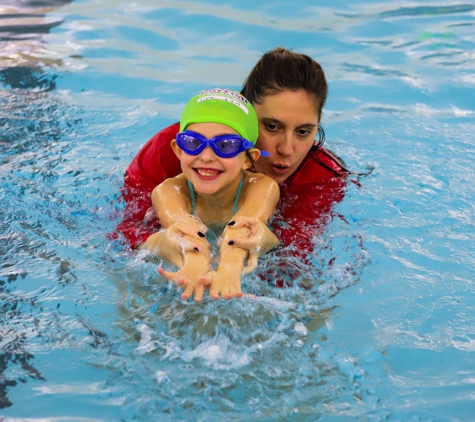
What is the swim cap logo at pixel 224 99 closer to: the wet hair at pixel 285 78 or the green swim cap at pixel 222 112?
the green swim cap at pixel 222 112

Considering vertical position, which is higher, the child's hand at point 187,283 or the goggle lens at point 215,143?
the goggle lens at point 215,143

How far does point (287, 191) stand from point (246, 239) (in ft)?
4.02

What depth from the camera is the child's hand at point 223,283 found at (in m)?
3.46

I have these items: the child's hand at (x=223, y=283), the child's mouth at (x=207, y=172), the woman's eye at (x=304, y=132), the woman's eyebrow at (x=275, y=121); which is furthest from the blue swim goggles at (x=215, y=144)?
the child's hand at (x=223, y=283)

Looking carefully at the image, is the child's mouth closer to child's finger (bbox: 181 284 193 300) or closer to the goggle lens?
the goggle lens

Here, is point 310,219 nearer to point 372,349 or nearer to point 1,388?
point 372,349

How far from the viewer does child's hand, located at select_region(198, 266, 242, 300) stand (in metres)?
3.46

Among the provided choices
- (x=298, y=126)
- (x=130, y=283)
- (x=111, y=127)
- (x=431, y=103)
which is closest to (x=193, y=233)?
(x=130, y=283)

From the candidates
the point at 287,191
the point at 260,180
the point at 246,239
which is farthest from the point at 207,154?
the point at 287,191

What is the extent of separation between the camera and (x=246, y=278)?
396 centimetres

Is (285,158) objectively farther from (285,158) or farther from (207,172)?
(207,172)

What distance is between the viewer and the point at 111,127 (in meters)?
6.76

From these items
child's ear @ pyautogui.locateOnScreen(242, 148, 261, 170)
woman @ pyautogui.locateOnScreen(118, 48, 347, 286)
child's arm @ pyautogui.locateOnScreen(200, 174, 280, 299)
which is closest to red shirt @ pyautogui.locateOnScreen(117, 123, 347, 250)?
woman @ pyautogui.locateOnScreen(118, 48, 347, 286)

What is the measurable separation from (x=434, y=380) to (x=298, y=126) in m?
1.82
